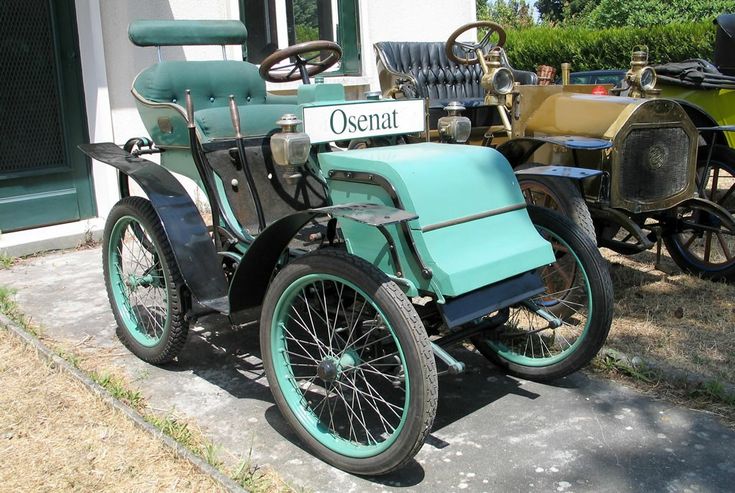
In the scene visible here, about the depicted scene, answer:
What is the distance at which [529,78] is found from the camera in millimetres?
6805

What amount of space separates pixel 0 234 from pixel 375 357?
4.14 metres

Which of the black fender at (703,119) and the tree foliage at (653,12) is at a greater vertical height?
the tree foliage at (653,12)

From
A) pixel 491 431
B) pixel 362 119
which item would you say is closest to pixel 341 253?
pixel 362 119

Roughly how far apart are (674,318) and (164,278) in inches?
111

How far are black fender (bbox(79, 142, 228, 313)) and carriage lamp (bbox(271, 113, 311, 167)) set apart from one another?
695 millimetres

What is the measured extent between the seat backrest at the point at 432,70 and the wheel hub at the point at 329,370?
422cm

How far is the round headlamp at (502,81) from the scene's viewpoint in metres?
5.07

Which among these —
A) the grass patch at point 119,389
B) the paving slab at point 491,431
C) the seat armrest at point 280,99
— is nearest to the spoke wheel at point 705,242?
the paving slab at point 491,431

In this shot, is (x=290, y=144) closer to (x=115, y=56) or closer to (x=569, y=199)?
(x=569, y=199)

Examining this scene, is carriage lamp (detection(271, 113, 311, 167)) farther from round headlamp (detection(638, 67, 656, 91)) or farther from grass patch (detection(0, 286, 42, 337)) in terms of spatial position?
round headlamp (detection(638, 67, 656, 91))

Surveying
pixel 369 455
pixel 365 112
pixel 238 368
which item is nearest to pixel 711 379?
pixel 369 455

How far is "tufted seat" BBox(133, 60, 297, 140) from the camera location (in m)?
3.75

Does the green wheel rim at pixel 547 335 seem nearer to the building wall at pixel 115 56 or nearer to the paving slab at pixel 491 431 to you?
the paving slab at pixel 491 431

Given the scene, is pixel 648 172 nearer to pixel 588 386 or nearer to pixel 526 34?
pixel 588 386
